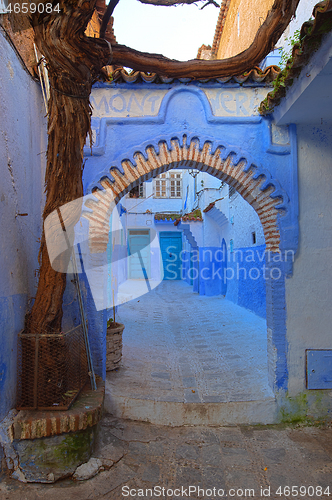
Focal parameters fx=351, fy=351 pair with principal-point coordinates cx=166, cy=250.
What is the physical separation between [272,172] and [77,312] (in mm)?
2746

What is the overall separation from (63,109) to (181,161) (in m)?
1.49

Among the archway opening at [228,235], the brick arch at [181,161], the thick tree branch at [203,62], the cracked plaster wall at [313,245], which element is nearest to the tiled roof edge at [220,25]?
the archway opening at [228,235]

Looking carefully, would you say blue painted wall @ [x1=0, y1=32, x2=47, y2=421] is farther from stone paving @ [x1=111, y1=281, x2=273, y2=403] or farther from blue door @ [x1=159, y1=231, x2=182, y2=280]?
Answer: blue door @ [x1=159, y1=231, x2=182, y2=280]

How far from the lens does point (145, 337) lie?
689cm

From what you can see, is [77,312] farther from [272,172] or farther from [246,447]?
[272,172]

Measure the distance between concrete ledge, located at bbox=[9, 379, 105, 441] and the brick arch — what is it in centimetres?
171

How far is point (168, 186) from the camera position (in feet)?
66.9

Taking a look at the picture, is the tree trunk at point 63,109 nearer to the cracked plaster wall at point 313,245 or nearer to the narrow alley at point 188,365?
the narrow alley at point 188,365

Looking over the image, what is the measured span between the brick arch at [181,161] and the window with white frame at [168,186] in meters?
16.1

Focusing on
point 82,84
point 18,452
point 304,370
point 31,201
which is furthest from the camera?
point 304,370

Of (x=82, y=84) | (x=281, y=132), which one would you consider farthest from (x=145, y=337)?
(x=82, y=84)

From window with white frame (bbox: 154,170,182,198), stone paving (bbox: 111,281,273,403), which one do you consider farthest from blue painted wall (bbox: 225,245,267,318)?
window with white frame (bbox: 154,170,182,198)

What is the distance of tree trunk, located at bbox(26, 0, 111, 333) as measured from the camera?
2734 millimetres

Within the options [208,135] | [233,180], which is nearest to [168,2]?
[208,135]
